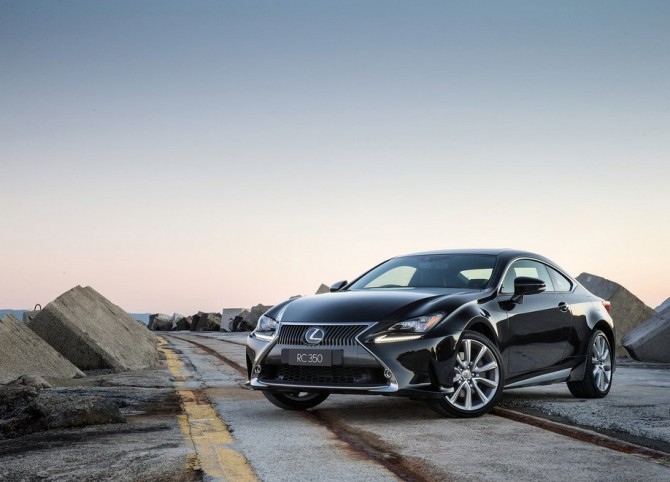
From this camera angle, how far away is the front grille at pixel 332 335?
22.8 ft

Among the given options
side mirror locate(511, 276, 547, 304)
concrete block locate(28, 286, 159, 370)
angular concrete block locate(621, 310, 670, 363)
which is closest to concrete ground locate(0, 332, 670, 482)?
side mirror locate(511, 276, 547, 304)

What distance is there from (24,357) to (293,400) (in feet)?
15.7

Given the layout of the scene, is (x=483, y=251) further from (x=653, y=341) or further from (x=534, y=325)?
(x=653, y=341)

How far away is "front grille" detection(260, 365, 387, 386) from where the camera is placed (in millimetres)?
6887

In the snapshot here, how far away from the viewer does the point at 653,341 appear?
49.0 feet

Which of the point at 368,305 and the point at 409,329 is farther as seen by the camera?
the point at 368,305

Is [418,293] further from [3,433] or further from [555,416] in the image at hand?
[3,433]

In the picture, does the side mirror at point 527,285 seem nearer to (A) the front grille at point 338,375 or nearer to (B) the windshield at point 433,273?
(B) the windshield at point 433,273

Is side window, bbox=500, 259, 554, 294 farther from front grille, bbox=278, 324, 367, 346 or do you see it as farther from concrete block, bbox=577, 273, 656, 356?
concrete block, bbox=577, 273, 656, 356

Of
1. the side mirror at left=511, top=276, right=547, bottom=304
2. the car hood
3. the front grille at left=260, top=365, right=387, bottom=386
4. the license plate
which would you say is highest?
the side mirror at left=511, top=276, right=547, bottom=304

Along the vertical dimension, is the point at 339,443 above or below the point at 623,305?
below

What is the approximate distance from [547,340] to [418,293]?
1552 mm

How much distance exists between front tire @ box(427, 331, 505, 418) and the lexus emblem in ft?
3.17

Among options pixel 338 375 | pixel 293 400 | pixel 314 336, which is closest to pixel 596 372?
pixel 293 400
